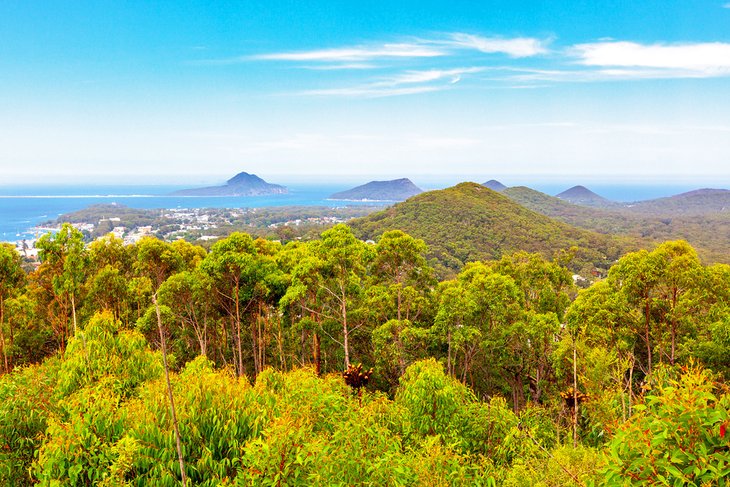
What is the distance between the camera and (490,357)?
13688mm

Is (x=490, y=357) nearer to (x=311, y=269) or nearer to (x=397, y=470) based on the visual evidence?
(x=311, y=269)

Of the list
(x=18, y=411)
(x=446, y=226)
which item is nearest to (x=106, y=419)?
(x=18, y=411)

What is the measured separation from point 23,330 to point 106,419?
14323 millimetres

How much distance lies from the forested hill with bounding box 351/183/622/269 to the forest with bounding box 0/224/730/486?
4807 centimetres

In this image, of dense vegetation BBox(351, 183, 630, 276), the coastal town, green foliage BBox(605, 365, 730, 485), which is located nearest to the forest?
green foliage BBox(605, 365, 730, 485)

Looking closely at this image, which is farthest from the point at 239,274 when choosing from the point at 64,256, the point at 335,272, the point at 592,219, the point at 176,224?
the point at 592,219

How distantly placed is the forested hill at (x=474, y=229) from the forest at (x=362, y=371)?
158 feet

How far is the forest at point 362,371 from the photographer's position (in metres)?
4.61

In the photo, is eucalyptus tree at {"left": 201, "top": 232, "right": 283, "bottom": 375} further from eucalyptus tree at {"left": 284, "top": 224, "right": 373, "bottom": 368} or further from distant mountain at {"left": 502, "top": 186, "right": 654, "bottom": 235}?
distant mountain at {"left": 502, "top": 186, "right": 654, "bottom": 235}

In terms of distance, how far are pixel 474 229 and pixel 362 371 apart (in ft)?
245

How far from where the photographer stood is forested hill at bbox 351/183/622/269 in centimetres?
7138

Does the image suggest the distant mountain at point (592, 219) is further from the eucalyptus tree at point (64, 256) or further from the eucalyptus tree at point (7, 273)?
the eucalyptus tree at point (7, 273)

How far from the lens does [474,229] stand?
81.3m

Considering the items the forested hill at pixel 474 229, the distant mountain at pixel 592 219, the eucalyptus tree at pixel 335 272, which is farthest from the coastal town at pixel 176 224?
the distant mountain at pixel 592 219
